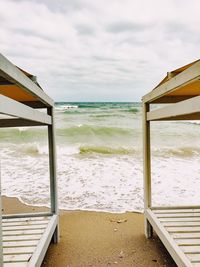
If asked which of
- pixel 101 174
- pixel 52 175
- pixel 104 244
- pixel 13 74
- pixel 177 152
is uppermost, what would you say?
pixel 13 74

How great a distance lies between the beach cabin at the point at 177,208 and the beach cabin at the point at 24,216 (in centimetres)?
80

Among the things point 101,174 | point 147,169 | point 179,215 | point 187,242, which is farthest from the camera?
point 101,174

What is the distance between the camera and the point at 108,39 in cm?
1471

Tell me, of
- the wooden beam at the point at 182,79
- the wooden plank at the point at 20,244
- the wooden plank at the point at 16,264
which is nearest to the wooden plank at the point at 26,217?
the wooden plank at the point at 20,244

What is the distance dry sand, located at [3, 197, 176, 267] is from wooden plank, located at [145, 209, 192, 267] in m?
0.28

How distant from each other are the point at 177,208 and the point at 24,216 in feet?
4.42

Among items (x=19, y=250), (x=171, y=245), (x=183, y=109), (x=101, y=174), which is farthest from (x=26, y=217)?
(x=101, y=174)

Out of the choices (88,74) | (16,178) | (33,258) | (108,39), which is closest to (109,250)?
(33,258)

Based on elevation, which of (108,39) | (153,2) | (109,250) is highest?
(108,39)

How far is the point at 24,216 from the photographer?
2.60 meters

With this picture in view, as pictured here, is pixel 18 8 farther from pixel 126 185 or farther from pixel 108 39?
pixel 108 39

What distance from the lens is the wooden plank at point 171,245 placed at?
5.53 feet

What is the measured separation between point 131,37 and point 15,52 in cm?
507

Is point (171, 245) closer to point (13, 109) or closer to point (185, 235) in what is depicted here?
point (185, 235)
